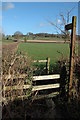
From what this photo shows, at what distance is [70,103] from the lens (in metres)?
3.17

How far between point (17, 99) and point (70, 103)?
3.76 ft

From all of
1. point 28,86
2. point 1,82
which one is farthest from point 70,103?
point 1,82

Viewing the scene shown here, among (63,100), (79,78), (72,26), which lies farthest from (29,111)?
(72,26)

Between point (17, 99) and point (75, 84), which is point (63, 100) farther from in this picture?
point (17, 99)

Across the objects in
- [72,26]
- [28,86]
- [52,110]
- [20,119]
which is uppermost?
[72,26]

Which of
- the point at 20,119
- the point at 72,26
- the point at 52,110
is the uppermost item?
the point at 72,26

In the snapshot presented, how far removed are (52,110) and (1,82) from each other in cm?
119

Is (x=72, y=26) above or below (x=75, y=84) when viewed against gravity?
above

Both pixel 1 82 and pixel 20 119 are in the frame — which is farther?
pixel 1 82

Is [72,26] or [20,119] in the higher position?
[72,26]

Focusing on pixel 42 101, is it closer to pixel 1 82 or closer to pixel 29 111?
pixel 29 111

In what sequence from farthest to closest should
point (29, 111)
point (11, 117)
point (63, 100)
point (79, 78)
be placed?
point (79, 78) < point (63, 100) < point (29, 111) < point (11, 117)

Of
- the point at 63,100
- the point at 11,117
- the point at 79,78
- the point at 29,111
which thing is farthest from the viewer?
the point at 79,78

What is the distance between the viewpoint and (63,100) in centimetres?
336
